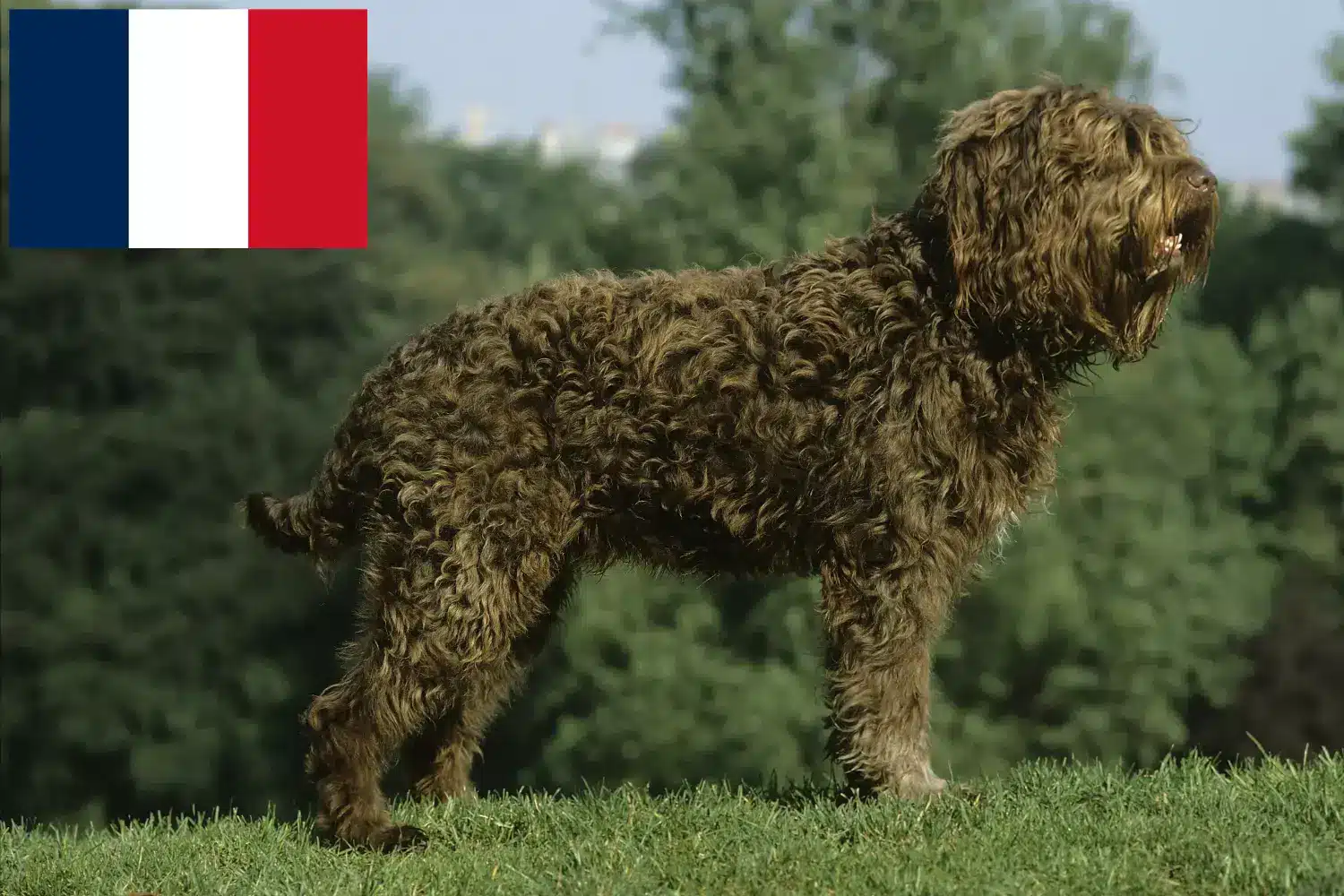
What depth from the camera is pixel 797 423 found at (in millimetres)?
6461

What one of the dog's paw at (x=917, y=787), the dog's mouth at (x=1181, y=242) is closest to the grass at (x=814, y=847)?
the dog's paw at (x=917, y=787)

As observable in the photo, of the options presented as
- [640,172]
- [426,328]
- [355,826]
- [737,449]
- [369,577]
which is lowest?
[355,826]

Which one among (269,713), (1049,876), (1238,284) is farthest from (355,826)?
(1238,284)

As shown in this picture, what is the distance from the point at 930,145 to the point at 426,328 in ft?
68.5

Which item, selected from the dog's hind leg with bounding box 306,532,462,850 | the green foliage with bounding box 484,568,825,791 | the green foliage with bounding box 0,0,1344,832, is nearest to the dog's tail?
the dog's hind leg with bounding box 306,532,462,850

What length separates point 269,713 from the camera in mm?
24344

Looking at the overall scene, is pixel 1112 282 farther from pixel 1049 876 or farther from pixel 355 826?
pixel 355 826

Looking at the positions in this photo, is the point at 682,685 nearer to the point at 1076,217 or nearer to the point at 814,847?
the point at 1076,217

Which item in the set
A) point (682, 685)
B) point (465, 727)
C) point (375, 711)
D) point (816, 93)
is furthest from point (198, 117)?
point (816, 93)

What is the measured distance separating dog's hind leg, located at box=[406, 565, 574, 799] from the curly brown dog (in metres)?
0.37

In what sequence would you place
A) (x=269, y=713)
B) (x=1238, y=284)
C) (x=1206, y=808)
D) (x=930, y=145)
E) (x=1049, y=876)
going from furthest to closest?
(x=1238, y=284) < (x=930, y=145) < (x=269, y=713) < (x=1206, y=808) < (x=1049, y=876)

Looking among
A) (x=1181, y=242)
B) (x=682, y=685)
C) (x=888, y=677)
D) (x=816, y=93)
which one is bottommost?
(x=682, y=685)

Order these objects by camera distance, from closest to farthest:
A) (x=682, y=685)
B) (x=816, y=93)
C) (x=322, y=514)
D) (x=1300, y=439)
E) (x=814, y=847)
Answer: (x=814, y=847), (x=322, y=514), (x=682, y=685), (x=816, y=93), (x=1300, y=439)

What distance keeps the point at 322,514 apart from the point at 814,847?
2823mm
